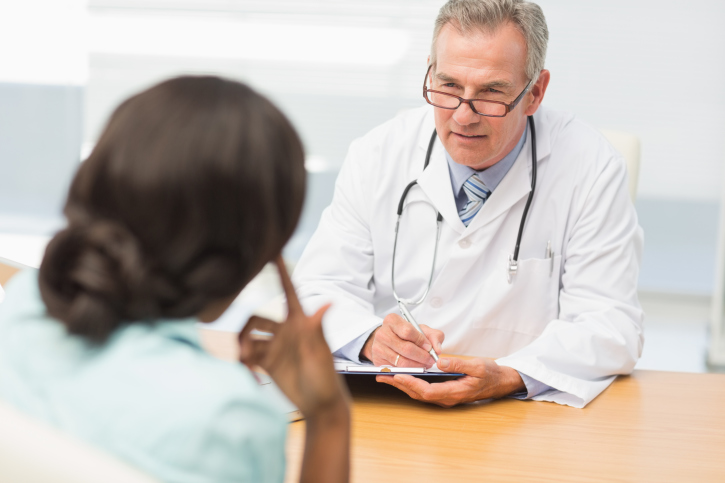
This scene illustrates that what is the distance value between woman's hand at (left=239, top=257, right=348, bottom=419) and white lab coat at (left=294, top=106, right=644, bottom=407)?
670 mm

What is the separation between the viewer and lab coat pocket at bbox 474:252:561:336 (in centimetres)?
167

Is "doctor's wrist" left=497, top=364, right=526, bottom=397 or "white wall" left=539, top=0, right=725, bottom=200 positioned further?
"white wall" left=539, top=0, right=725, bottom=200

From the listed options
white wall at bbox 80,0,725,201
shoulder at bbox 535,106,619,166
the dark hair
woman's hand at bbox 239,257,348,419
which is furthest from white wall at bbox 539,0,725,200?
the dark hair

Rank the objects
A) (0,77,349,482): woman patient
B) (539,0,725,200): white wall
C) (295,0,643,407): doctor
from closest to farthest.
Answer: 1. (0,77,349,482): woman patient
2. (295,0,643,407): doctor
3. (539,0,725,200): white wall

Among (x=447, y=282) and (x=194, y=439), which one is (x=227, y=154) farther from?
(x=447, y=282)

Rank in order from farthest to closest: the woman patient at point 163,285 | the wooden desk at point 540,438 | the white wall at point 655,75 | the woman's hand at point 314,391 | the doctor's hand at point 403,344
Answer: the white wall at point 655,75, the doctor's hand at point 403,344, the wooden desk at point 540,438, the woman's hand at point 314,391, the woman patient at point 163,285

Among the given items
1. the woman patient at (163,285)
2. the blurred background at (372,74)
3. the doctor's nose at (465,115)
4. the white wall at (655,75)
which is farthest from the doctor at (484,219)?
the white wall at (655,75)

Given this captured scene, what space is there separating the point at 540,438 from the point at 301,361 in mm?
517

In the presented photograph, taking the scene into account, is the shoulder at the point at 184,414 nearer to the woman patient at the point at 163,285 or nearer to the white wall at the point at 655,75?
the woman patient at the point at 163,285

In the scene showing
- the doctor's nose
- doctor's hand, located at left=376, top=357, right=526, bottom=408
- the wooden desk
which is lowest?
the wooden desk

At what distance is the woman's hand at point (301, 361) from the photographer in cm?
74

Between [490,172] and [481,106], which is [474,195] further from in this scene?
[481,106]

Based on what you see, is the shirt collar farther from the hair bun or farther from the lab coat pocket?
the hair bun

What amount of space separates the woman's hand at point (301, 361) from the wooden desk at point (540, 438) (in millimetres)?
241
